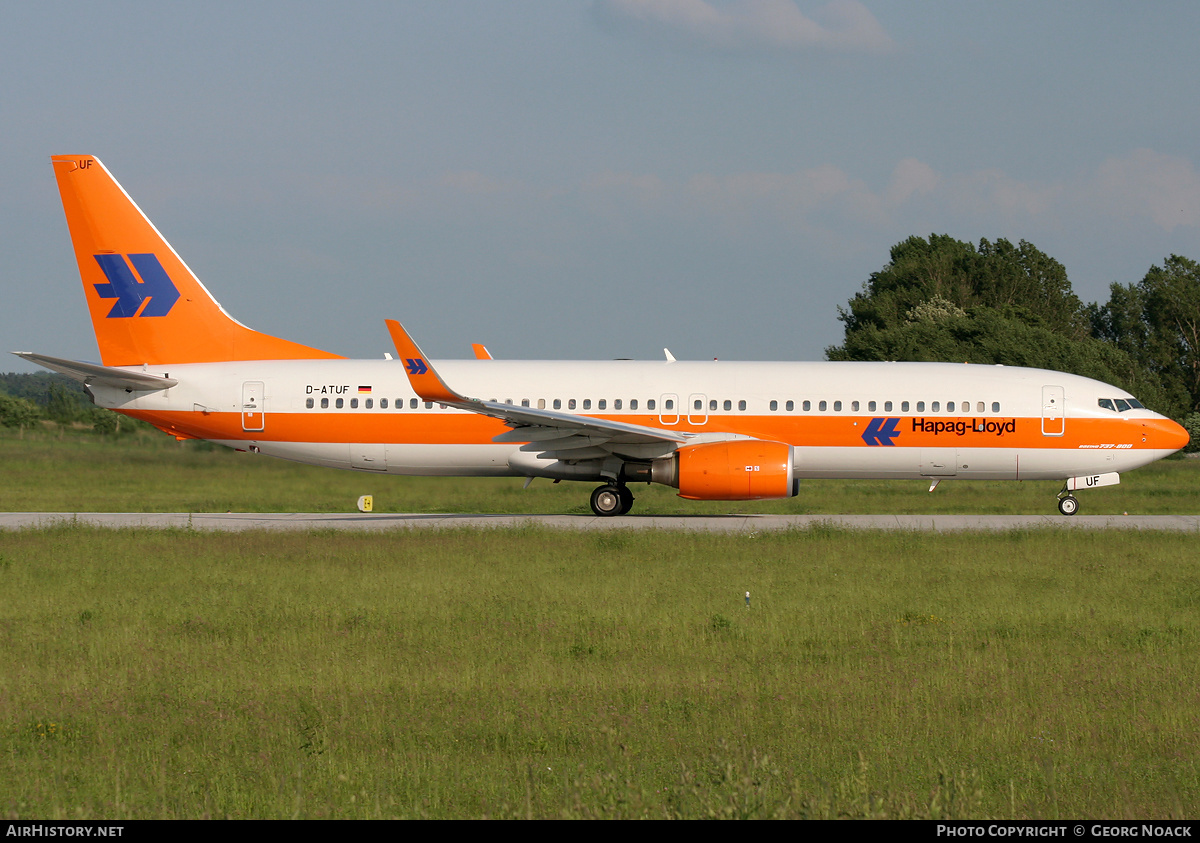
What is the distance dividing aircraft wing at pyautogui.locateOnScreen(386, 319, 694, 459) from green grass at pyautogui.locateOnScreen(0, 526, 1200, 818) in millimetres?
6511

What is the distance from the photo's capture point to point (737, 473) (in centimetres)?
2208

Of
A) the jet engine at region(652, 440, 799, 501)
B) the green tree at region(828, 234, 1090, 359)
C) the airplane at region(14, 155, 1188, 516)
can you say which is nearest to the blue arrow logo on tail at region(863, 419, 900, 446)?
the airplane at region(14, 155, 1188, 516)

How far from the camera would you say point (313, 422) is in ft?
81.0

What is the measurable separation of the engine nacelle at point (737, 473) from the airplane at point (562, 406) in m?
0.70

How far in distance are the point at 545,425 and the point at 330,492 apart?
25.0ft

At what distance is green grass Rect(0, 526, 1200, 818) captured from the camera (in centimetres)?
616

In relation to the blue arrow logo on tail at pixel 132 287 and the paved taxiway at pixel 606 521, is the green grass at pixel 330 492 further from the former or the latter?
the blue arrow logo on tail at pixel 132 287

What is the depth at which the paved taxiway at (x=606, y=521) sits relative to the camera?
21203 mm

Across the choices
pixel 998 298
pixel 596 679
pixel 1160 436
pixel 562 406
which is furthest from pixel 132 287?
pixel 998 298

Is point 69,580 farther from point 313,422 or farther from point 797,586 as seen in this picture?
point 313,422

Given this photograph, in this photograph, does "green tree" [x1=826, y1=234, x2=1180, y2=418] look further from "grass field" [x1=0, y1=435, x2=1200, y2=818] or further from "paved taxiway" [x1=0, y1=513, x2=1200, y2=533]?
"grass field" [x1=0, y1=435, x2=1200, y2=818]
